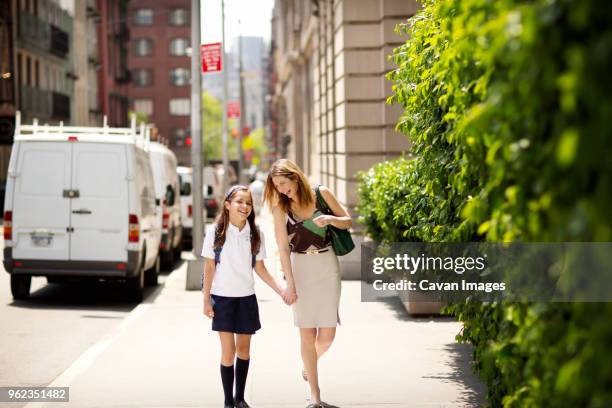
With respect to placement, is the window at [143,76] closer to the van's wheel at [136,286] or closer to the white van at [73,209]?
the van's wheel at [136,286]

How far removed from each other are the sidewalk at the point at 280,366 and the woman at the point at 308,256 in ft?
2.00

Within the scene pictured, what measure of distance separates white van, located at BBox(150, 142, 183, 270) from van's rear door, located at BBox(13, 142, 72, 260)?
5.35m

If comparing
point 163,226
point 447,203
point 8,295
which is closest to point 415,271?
point 447,203

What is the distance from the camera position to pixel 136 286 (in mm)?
15555

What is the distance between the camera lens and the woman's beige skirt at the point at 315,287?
7430mm

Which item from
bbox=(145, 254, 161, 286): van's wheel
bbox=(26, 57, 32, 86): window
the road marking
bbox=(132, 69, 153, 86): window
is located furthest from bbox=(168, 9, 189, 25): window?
the road marking

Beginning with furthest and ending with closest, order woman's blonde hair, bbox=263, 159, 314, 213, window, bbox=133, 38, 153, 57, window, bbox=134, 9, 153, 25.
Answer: window, bbox=134, 9, 153, 25
window, bbox=133, 38, 153, 57
woman's blonde hair, bbox=263, 159, 314, 213

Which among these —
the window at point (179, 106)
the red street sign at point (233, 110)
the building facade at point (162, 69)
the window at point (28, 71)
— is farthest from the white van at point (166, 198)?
the window at point (179, 106)

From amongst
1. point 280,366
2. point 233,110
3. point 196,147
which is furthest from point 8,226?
point 233,110

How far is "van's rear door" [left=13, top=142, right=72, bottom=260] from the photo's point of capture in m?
14.8

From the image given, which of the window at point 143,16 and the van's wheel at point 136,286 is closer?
the van's wheel at point 136,286

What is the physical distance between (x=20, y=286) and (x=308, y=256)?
9042mm

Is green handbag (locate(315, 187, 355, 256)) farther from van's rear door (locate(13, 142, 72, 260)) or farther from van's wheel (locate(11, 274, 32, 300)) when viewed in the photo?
van's wheel (locate(11, 274, 32, 300))

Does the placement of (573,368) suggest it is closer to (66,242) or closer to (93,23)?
(66,242)
